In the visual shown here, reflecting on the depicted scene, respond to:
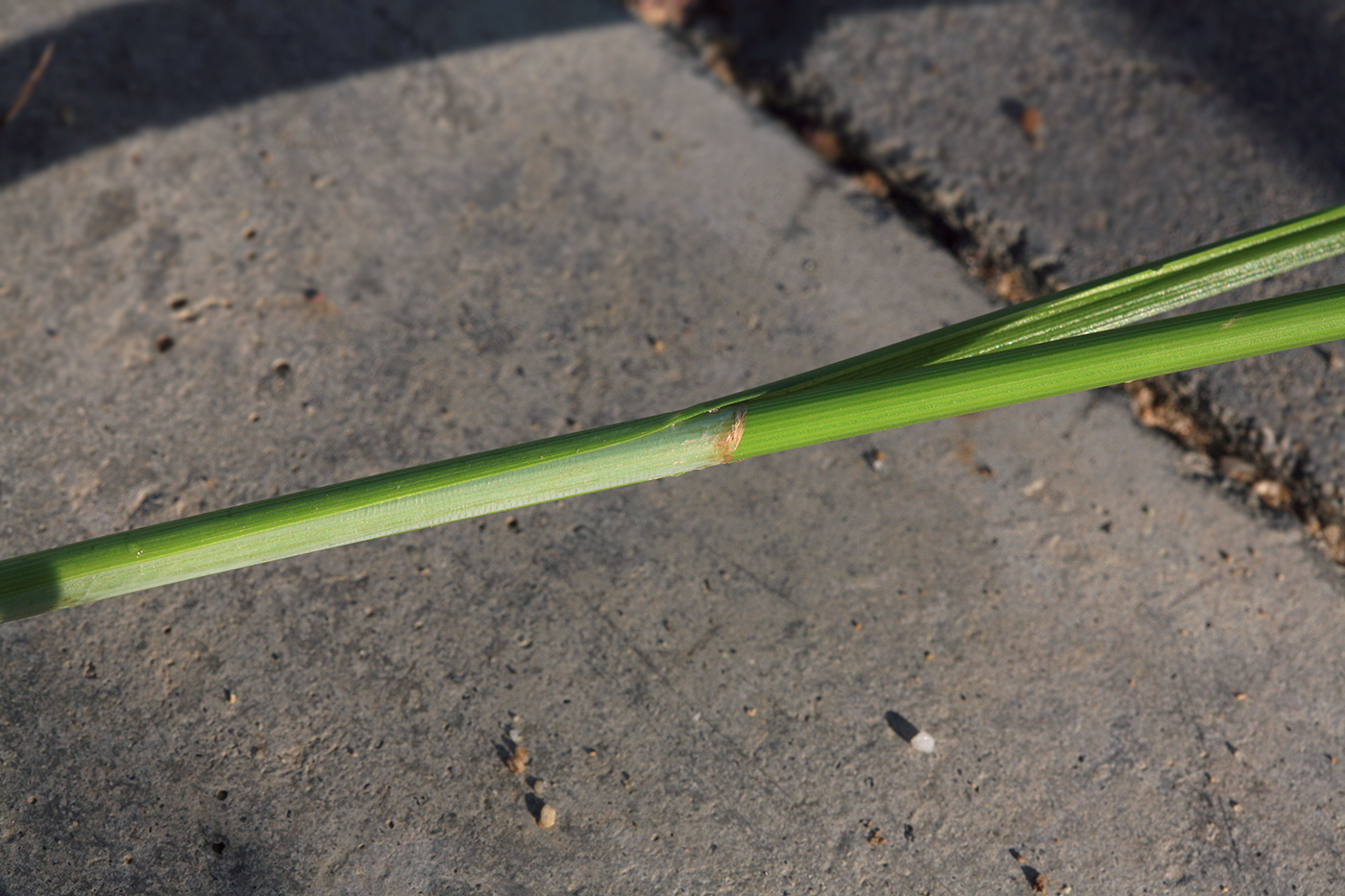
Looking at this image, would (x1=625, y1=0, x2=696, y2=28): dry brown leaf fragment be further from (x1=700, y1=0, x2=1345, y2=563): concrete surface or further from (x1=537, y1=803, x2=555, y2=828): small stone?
(x1=537, y1=803, x2=555, y2=828): small stone

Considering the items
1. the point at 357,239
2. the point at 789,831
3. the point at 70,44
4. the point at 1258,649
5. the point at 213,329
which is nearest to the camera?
the point at 789,831

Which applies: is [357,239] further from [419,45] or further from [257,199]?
[419,45]

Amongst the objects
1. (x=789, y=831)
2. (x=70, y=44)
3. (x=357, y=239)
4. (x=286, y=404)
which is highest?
(x=70, y=44)

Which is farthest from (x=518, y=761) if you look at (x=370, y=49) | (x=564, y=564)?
(x=370, y=49)

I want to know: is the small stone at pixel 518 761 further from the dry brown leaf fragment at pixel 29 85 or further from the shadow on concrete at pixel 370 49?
the dry brown leaf fragment at pixel 29 85

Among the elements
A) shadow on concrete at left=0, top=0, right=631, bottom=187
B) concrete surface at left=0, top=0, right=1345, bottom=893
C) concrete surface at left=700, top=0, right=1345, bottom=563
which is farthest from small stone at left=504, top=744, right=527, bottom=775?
shadow on concrete at left=0, top=0, right=631, bottom=187

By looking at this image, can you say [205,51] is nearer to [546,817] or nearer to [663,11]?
[663,11]

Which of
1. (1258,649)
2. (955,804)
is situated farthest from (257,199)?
(1258,649)
